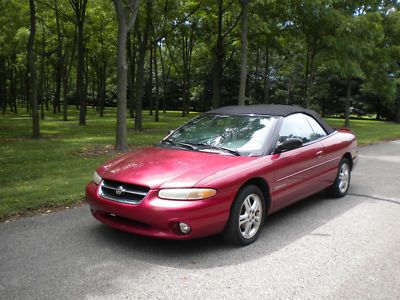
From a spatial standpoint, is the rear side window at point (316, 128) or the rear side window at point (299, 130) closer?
the rear side window at point (299, 130)

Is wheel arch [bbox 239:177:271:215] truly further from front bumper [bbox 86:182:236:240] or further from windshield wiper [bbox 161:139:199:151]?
windshield wiper [bbox 161:139:199:151]

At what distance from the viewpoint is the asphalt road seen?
364 centimetres

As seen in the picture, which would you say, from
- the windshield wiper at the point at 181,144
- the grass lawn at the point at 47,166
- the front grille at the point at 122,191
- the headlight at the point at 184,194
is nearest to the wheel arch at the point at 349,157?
the windshield wiper at the point at 181,144

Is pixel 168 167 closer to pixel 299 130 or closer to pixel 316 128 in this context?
pixel 299 130

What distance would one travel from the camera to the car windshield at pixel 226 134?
5.27 m

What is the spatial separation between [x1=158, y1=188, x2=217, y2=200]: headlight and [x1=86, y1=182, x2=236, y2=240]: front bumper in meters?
0.04

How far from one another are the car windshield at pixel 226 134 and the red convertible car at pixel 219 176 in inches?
0.5

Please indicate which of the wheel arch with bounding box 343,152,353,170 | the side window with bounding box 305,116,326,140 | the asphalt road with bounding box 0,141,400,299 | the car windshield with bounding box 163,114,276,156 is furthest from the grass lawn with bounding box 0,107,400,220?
the wheel arch with bounding box 343,152,353,170

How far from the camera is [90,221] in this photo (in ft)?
18.3

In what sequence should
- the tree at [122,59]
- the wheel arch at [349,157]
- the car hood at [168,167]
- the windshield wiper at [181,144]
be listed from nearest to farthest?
the car hood at [168,167] < the windshield wiper at [181,144] < the wheel arch at [349,157] < the tree at [122,59]

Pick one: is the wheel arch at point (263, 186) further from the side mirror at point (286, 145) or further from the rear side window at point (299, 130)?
the rear side window at point (299, 130)

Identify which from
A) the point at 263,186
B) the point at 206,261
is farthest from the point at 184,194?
the point at 263,186

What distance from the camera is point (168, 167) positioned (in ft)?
15.4

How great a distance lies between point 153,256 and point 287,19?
17483mm
